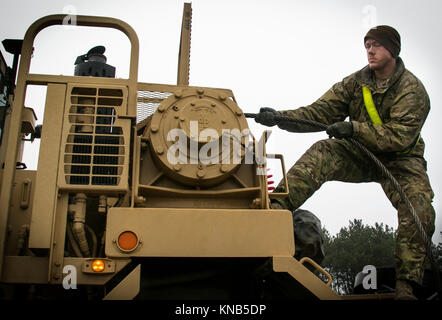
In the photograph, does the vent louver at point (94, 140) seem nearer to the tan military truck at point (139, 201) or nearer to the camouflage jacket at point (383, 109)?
the tan military truck at point (139, 201)

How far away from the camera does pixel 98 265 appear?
312cm

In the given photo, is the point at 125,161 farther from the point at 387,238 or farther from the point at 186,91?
the point at 387,238

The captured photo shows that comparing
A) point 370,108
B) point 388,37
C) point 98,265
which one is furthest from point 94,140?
point 388,37

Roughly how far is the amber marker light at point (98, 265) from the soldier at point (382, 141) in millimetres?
1472

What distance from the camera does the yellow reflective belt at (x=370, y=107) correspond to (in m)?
4.28

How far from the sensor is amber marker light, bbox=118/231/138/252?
308 centimetres

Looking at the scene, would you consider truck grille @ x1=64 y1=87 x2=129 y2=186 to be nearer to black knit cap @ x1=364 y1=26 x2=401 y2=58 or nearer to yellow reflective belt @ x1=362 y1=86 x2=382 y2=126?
yellow reflective belt @ x1=362 y1=86 x2=382 y2=126

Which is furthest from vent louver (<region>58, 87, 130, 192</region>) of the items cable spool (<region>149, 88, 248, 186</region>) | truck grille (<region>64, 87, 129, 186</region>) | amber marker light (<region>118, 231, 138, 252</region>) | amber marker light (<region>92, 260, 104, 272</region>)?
amber marker light (<region>92, 260, 104, 272</region>)

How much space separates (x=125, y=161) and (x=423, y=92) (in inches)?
105

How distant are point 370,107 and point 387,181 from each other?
2.24 feet

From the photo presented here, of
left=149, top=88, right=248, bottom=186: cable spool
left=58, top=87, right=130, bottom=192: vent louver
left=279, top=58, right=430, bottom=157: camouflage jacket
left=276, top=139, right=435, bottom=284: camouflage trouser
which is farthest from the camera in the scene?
left=279, top=58, right=430, bottom=157: camouflage jacket

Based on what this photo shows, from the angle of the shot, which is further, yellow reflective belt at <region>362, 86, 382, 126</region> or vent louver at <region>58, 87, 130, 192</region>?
yellow reflective belt at <region>362, 86, 382, 126</region>

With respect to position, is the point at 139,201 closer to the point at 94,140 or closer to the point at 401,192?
the point at 94,140
